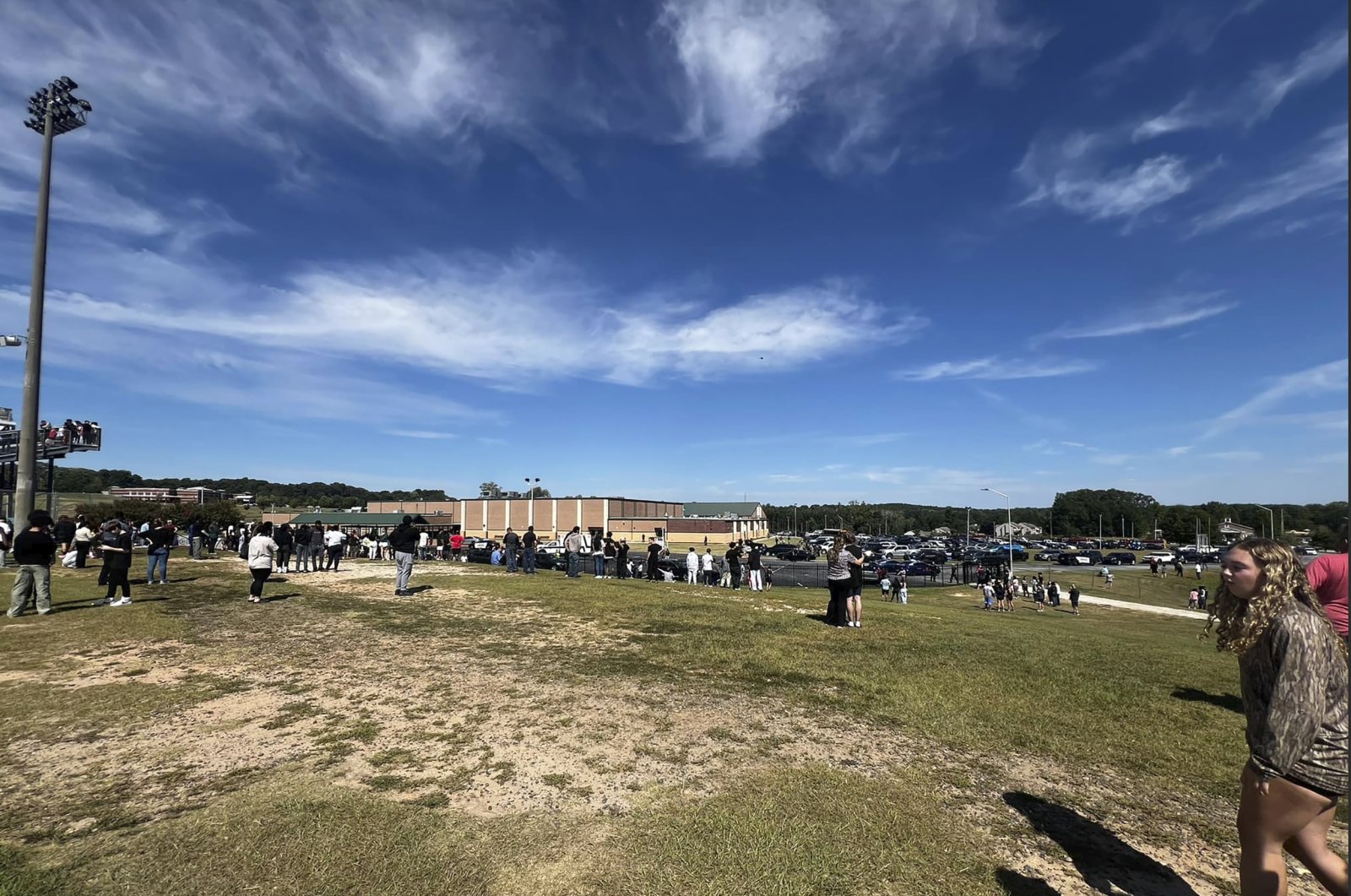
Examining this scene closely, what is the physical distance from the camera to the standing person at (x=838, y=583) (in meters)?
10.1

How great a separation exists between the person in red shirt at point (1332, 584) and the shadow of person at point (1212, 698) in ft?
11.8

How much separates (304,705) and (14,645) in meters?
5.59

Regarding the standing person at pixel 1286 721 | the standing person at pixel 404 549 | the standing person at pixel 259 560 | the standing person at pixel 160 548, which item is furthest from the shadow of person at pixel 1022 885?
the standing person at pixel 160 548

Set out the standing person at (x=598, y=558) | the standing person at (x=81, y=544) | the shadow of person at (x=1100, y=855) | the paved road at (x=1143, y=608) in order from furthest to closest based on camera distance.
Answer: the paved road at (x=1143, y=608), the standing person at (x=598, y=558), the standing person at (x=81, y=544), the shadow of person at (x=1100, y=855)

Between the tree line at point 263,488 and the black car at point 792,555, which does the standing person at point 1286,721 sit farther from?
the tree line at point 263,488

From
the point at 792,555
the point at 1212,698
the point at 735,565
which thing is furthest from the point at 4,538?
the point at 792,555

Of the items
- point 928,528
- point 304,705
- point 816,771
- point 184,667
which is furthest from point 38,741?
point 928,528

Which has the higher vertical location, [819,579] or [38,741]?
[38,741]

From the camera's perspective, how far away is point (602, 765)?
14.9ft

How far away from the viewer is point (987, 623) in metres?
12.5

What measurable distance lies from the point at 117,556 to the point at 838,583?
44.2ft

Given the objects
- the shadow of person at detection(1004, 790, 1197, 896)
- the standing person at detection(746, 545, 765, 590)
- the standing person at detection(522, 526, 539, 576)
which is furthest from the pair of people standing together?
the standing person at detection(522, 526, 539, 576)

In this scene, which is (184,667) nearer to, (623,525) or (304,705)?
(304,705)

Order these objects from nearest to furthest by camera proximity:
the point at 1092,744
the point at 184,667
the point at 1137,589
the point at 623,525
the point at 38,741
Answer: the point at 38,741 < the point at 1092,744 < the point at 184,667 < the point at 1137,589 < the point at 623,525
